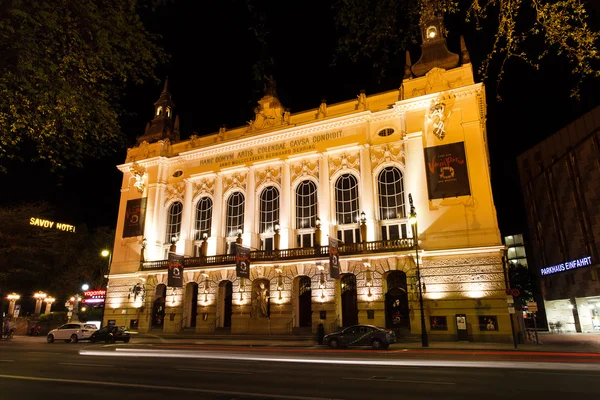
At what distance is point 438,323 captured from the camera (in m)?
28.6

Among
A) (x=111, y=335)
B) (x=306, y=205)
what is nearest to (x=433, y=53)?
(x=306, y=205)

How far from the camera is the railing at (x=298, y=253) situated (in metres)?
30.4

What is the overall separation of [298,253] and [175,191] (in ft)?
58.1

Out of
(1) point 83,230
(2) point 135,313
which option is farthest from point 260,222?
(1) point 83,230

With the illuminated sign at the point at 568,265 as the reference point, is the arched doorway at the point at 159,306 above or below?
below

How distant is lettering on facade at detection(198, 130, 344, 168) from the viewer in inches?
1475

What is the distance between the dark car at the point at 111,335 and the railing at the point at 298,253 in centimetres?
801

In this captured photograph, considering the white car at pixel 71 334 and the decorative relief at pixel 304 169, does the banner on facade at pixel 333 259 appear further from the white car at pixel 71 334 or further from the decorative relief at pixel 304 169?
the white car at pixel 71 334

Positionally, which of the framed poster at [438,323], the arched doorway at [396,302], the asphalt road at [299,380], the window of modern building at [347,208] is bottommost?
the asphalt road at [299,380]

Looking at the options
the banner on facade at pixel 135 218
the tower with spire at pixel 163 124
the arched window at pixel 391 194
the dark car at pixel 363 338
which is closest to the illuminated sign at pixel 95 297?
the banner on facade at pixel 135 218

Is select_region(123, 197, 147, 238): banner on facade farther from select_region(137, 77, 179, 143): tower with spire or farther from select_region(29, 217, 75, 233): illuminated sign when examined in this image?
select_region(29, 217, 75, 233): illuminated sign

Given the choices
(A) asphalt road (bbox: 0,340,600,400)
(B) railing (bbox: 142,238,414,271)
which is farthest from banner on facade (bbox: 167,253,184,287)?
(A) asphalt road (bbox: 0,340,600,400)

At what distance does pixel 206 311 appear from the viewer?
119 ft

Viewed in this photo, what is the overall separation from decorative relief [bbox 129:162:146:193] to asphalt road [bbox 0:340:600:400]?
29284 mm
